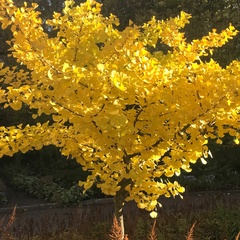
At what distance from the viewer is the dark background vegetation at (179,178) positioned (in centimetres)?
938

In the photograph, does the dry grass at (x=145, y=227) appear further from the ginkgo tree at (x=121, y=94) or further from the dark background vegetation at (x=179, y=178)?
the dark background vegetation at (x=179, y=178)

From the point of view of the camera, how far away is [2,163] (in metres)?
10.7

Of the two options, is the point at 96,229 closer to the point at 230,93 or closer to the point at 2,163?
the point at 230,93

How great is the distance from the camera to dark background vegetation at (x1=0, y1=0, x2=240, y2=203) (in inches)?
369

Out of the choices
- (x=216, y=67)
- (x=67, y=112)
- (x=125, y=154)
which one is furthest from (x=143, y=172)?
(x=216, y=67)

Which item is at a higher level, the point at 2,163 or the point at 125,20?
the point at 125,20

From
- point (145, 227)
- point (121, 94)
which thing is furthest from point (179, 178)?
point (121, 94)

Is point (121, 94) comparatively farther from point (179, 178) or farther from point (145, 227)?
point (179, 178)

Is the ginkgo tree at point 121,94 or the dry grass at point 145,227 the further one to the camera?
the dry grass at point 145,227

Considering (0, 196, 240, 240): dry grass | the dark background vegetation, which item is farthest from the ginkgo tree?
the dark background vegetation

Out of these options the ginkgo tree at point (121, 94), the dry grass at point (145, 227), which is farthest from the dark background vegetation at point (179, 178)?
the ginkgo tree at point (121, 94)

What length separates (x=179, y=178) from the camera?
9391mm

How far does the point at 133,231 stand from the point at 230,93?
233 cm

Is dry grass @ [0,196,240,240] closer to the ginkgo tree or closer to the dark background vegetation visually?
the ginkgo tree
